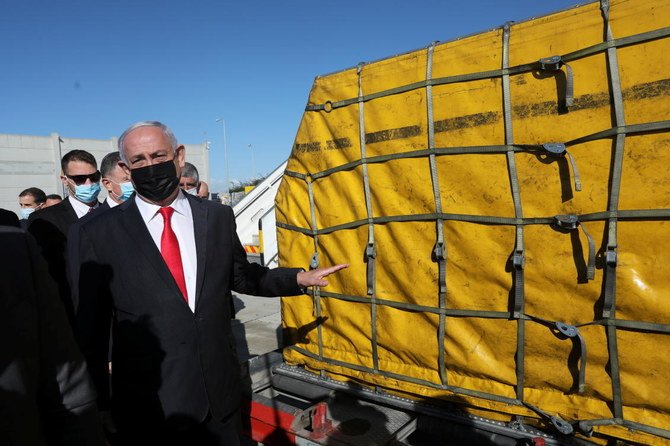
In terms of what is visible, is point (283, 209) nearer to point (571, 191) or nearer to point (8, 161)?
point (571, 191)

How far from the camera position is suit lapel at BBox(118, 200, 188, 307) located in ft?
6.75

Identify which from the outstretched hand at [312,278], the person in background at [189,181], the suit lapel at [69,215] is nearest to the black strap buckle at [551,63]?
the outstretched hand at [312,278]

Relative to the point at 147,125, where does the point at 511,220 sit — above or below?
below

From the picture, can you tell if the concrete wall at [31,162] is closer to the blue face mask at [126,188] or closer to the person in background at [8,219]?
the blue face mask at [126,188]

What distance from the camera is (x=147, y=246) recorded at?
207 centimetres

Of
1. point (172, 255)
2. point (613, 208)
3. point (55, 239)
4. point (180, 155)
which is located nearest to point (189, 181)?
point (55, 239)

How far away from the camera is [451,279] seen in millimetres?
2500

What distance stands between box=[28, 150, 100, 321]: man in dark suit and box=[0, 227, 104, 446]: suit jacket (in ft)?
5.47

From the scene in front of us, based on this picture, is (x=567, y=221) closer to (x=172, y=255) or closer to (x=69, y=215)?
(x=172, y=255)

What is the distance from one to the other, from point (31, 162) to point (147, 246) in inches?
984

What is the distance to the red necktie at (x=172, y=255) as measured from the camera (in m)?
2.12

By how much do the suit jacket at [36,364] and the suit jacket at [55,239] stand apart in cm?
185

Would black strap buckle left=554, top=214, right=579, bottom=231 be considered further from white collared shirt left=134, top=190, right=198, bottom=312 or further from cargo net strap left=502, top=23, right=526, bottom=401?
white collared shirt left=134, top=190, right=198, bottom=312

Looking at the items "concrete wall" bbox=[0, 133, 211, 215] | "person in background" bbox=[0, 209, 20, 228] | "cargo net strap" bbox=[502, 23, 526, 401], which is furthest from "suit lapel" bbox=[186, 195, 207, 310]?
"concrete wall" bbox=[0, 133, 211, 215]
